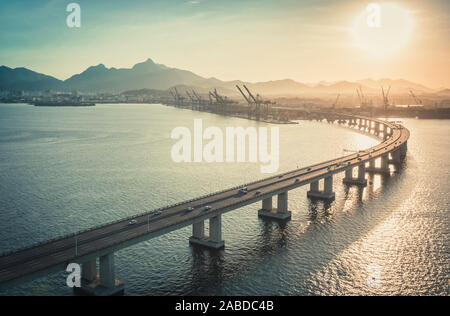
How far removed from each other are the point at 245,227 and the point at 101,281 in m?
21.2

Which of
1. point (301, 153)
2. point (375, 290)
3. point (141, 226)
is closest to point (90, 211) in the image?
point (141, 226)

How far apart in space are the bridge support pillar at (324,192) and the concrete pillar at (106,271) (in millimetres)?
38434

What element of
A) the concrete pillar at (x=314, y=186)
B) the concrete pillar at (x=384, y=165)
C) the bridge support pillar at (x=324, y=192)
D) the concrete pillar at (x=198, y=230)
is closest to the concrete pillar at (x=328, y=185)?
the bridge support pillar at (x=324, y=192)

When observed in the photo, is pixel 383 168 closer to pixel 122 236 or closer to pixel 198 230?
pixel 198 230

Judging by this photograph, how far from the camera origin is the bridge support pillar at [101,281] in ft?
109

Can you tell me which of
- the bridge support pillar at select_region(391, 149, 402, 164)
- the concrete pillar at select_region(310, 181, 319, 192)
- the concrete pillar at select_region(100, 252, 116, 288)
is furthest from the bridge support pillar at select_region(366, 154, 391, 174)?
the concrete pillar at select_region(100, 252, 116, 288)

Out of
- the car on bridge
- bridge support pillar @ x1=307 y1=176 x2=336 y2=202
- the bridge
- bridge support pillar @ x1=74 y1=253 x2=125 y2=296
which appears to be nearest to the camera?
the bridge

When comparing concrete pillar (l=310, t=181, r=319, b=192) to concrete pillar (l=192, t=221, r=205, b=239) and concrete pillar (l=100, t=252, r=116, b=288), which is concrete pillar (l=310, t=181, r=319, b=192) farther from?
concrete pillar (l=100, t=252, r=116, b=288)

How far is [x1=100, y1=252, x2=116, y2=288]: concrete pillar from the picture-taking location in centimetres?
3325

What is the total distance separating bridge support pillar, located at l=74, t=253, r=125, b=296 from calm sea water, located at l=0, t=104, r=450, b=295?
5.31ft

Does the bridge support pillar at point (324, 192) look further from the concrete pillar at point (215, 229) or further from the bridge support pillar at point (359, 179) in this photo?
the concrete pillar at point (215, 229)

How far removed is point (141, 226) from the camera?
38594 mm
